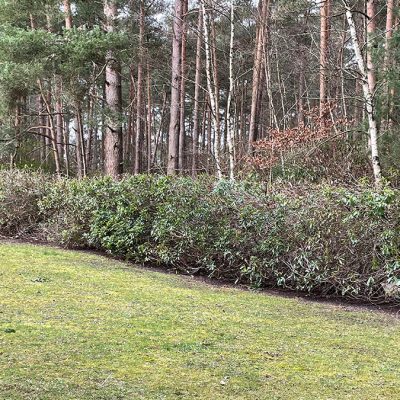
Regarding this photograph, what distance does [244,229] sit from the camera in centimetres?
762

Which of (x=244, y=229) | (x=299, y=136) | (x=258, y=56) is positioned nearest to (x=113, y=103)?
(x=299, y=136)

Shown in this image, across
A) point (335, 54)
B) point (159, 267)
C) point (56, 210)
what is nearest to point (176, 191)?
point (159, 267)

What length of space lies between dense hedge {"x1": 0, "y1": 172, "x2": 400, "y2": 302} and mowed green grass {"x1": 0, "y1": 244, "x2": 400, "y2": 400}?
25.9 inches

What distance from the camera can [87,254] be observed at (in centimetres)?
945

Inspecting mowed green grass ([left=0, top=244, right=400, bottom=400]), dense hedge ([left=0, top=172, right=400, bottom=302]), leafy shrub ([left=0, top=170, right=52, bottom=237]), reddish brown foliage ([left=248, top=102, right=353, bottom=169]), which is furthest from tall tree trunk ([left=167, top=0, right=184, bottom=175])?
mowed green grass ([left=0, top=244, right=400, bottom=400])

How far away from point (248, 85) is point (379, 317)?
22.8 m

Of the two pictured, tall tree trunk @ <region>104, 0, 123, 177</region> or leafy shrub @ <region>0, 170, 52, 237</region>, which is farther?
tall tree trunk @ <region>104, 0, 123, 177</region>

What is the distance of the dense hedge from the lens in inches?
259

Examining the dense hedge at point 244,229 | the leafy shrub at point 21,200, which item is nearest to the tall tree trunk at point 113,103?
the leafy shrub at point 21,200

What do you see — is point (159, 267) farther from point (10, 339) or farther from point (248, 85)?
point (248, 85)

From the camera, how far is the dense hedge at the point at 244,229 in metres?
6.58

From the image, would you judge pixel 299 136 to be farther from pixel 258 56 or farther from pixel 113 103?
pixel 258 56

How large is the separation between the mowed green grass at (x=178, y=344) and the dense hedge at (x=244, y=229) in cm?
66

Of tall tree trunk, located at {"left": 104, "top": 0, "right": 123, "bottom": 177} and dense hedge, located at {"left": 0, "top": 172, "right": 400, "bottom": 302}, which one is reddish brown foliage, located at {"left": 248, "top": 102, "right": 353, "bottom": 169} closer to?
tall tree trunk, located at {"left": 104, "top": 0, "right": 123, "bottom": 177}
